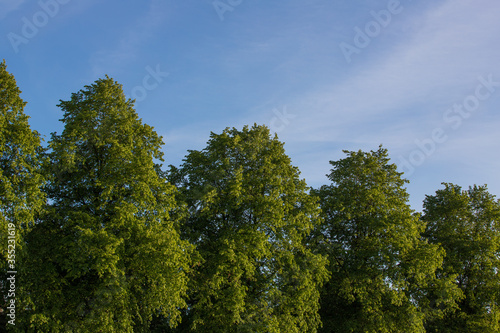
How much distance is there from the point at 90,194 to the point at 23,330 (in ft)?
28.2

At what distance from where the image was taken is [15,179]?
25391mm

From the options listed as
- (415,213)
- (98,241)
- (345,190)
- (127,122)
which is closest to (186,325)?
(98,241)

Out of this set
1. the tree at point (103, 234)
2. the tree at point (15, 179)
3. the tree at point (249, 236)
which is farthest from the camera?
the tree at point (249, 236)

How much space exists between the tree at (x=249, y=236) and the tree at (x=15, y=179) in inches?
408

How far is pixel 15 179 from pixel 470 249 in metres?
35.1

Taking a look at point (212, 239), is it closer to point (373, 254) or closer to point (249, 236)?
point (249, 236)

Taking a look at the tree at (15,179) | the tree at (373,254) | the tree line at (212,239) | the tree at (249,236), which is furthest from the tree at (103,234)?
the tree at (373,254)

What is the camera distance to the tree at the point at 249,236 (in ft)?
96.7

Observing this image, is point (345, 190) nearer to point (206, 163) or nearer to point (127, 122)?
point (206, 163)

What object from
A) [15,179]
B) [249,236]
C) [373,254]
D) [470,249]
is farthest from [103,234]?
[470,249]

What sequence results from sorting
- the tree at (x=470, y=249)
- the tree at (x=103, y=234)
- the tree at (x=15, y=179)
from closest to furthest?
the tree at (x=15, y=179), the tree at (x=103, y=234), the tree at (x=470, y=249)

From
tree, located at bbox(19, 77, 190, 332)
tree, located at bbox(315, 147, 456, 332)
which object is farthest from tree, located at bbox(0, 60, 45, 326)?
tree, located at bbox(315, 147, 456, 332)

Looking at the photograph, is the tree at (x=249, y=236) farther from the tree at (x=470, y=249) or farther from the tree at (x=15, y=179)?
the tree at (x=470, y=249)

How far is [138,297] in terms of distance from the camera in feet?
91.6
